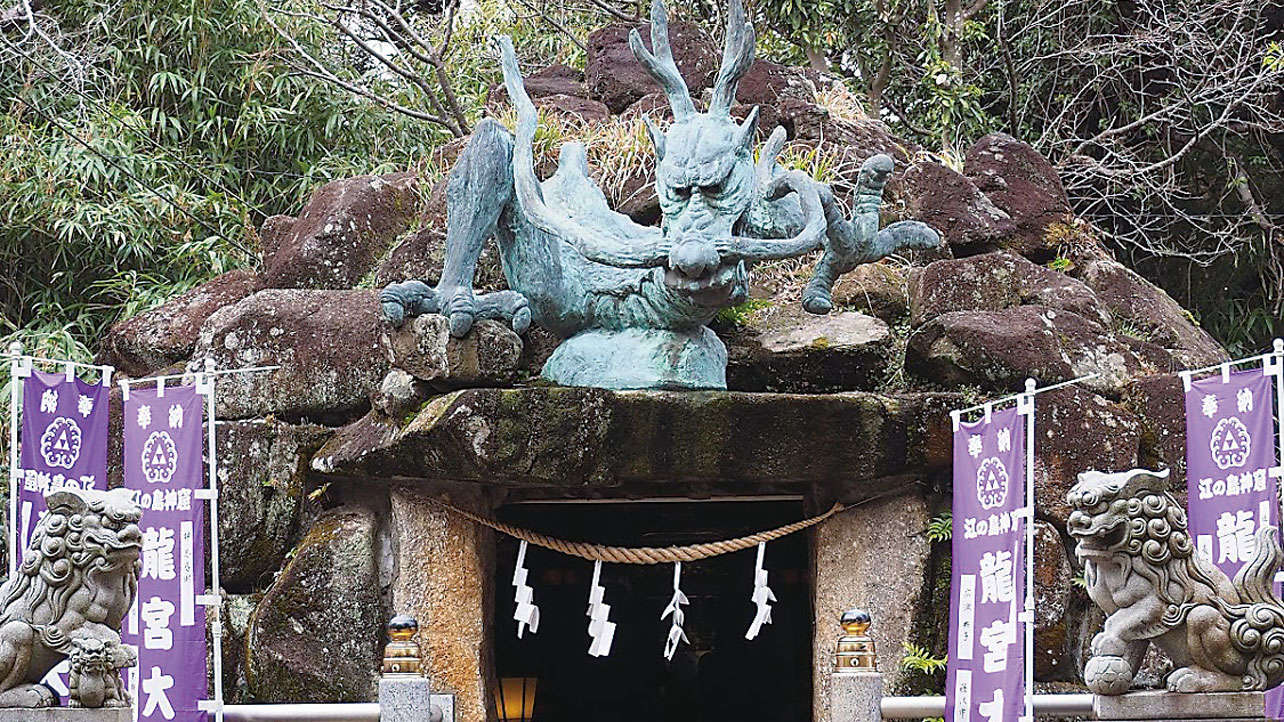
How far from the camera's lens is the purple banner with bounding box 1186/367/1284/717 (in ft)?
22.5

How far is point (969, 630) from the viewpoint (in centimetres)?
681

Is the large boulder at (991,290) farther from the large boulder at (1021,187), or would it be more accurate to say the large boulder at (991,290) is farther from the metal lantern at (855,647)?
the metal lantern at (855,647)

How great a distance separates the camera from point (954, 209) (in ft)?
30.0

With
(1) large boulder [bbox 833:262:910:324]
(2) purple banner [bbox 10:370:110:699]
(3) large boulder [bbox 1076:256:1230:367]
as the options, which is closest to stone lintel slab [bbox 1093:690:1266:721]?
(3) large boulder [bbox 1076:256:1230:367]

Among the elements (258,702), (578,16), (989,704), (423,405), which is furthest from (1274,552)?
(578,16)

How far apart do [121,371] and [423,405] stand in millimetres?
2333

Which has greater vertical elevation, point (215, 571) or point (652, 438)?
point (652, 438)

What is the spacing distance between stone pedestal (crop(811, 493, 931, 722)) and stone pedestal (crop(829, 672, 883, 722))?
0.98 metres

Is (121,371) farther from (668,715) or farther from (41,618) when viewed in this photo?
(668,715)

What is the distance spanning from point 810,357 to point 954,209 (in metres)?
1.56

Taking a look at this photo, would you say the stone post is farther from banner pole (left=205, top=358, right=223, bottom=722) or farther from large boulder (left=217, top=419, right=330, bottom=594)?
large boulder (left=217, top=419, right=330, bottom=594)

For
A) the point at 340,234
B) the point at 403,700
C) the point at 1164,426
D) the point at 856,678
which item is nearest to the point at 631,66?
the point at 340,234

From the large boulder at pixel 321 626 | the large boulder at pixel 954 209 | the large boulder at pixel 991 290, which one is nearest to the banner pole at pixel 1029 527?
the large boulder at pixel 991 290

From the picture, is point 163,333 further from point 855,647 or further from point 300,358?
point 855,647
